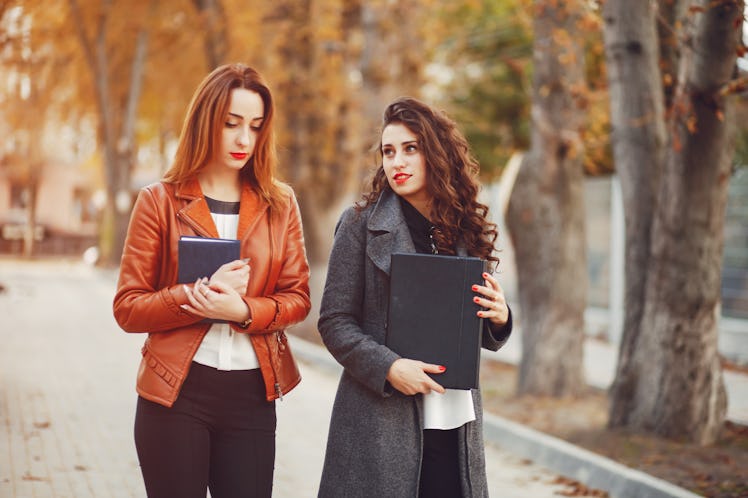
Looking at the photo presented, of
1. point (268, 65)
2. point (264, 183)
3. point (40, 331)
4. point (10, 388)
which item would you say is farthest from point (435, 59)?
point (264, 183)

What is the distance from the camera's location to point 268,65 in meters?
17.7

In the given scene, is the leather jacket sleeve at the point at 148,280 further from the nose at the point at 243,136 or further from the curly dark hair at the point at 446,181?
the curly dark hair at the point at 446,181

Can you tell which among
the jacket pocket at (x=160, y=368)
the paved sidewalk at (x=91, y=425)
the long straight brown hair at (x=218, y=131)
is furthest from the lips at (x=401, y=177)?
the paved sidewalk at (x=91, y=425)

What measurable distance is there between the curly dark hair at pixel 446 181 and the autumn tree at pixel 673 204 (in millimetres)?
3684

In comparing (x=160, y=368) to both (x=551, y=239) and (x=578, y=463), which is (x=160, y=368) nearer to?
(x=578, y=463)

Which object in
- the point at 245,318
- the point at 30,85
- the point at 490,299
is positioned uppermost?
the point at 30,85

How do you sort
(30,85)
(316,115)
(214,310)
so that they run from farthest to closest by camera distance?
(30,85), (316,115), (214,310)

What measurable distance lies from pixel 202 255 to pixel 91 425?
5670mm

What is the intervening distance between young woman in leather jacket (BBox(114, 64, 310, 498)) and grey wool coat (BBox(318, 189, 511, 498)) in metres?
0.19

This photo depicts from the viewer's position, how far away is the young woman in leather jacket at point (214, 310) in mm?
3205

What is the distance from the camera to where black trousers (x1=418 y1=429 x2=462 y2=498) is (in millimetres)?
3305

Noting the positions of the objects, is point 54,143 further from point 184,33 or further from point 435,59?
point 435,59

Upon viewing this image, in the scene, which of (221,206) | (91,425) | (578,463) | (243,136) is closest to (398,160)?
(243,136)

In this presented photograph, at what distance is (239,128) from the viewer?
11.0 feet
